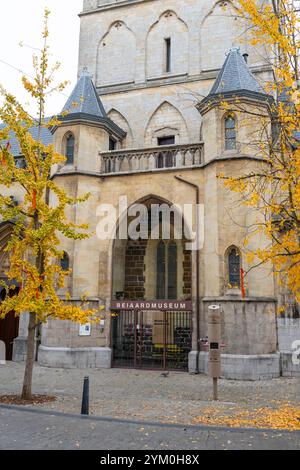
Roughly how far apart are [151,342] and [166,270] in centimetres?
317

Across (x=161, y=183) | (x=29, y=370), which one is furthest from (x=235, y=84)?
(x=29, y=370)

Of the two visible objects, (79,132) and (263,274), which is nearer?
(263,274)

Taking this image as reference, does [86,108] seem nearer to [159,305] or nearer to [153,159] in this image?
[153,159]

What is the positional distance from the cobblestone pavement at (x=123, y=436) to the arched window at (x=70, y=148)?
11.1 meters

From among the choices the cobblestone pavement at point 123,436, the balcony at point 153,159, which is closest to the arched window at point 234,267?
the balcony at point 153,159

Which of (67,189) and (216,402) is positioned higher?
(67,189)

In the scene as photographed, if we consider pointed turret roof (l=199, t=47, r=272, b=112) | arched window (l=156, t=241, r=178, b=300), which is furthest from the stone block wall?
pointed turret roof (l=199, t=47, r=272, b=112)

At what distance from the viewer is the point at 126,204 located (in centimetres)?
1625

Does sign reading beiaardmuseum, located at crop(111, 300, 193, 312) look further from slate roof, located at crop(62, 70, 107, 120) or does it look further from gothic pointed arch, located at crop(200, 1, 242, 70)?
gothic pointed arch, located at crop(200, 1, 242, 70)

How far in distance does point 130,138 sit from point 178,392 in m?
12.7

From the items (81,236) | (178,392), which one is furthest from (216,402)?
(81,236)

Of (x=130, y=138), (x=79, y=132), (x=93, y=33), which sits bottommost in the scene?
(x=79, y=132)
